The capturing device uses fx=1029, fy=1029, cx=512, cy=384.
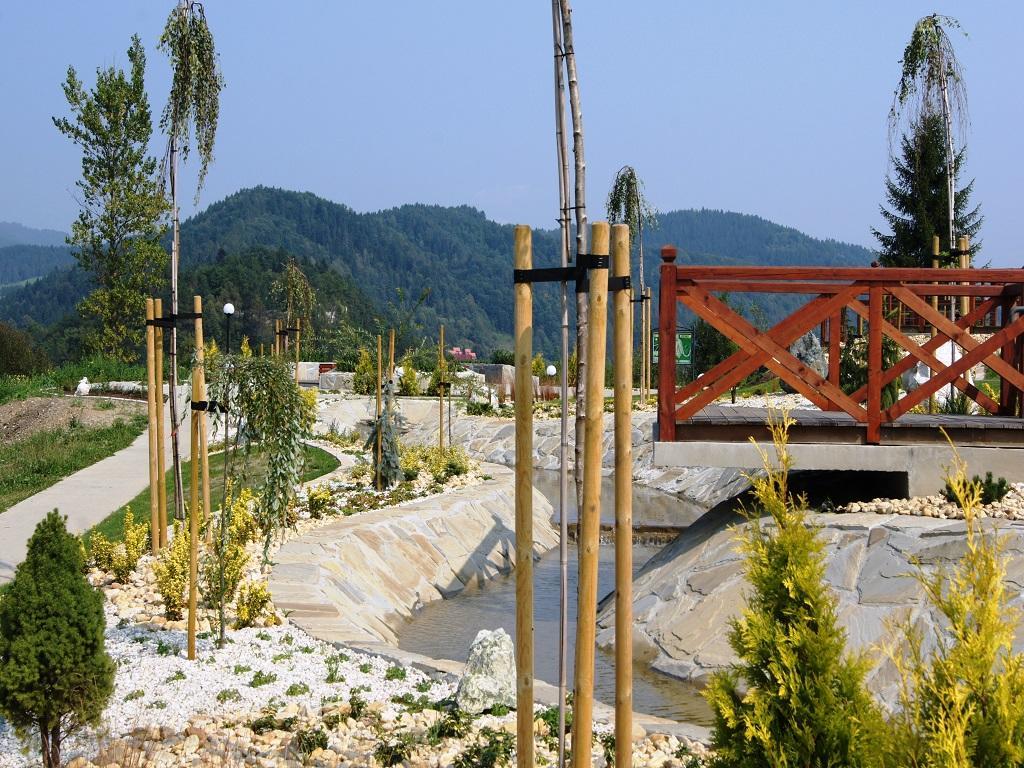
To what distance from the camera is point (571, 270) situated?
4250 millimetres

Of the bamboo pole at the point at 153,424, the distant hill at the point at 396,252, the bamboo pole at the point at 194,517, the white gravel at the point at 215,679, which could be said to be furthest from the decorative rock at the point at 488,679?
the distant hill at the point at 396,252

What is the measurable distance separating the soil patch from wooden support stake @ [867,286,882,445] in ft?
54.2

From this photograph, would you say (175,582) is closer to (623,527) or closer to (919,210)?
(623,527)

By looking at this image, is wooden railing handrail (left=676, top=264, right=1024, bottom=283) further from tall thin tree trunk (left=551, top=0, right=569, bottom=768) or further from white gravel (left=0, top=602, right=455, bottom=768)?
white gravel (left=0, top=602, right=455, bottom=768)

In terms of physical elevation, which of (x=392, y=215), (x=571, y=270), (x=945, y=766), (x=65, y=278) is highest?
(x=392, y=215)

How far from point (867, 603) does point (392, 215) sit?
171220 millimetres

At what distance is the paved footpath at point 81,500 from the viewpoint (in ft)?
36.1

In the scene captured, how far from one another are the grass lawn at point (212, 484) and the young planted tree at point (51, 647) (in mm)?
1890

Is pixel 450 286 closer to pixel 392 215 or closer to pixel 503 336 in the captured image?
pixel 503 336

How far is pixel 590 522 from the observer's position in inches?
165

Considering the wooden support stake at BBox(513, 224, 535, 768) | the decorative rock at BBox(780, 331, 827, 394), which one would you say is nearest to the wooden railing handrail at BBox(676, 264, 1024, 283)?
the wooden support stake at BBox(513, 224, 535, 768)

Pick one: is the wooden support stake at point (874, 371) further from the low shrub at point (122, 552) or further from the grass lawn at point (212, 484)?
the low shrub at point (122, 552)

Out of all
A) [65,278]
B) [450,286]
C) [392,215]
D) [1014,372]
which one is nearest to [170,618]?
[1014,372]

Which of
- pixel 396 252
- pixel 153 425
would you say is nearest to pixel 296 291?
pixel 153 425
